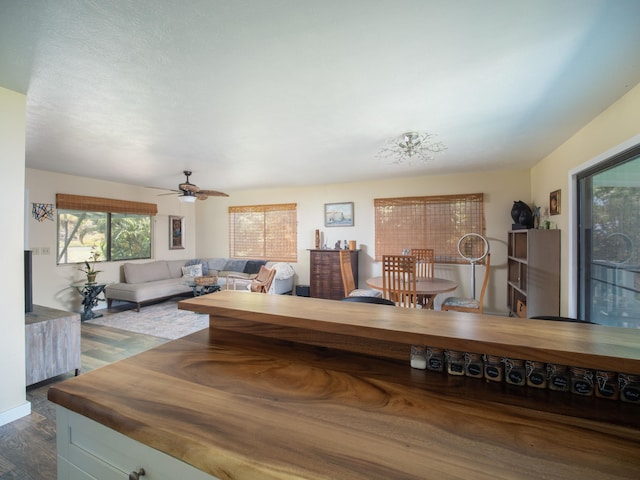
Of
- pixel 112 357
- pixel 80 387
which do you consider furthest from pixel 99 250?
pixel 80 387

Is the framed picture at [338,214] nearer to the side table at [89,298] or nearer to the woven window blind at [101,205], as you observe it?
the woven window blind at [101,205]

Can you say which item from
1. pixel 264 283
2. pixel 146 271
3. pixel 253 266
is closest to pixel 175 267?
pixel 146 271

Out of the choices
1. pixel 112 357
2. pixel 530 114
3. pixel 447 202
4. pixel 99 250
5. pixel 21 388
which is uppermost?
pixel 530 114

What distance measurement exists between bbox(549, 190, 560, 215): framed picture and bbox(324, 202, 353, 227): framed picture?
9.87ft

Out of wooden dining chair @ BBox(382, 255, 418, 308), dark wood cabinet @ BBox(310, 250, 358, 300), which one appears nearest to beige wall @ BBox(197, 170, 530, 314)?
dark wood cabinet @ BBox(310, 250, 358, 300)

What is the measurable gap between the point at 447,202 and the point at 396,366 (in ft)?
14.0

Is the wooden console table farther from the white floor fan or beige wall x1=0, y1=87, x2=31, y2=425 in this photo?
the white floor fan

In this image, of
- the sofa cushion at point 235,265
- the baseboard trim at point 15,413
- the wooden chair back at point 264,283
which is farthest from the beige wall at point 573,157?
the sofa cushion at point 235,265

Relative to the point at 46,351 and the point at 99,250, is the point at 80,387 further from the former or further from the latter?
the point at 99,250

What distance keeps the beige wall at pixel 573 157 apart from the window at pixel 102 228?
678 cm

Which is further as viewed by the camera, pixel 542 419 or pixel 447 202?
pixel 447 202

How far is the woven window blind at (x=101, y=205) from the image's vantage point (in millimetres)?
4607

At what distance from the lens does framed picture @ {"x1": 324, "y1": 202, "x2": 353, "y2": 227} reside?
5.54 m

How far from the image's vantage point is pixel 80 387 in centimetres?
95
